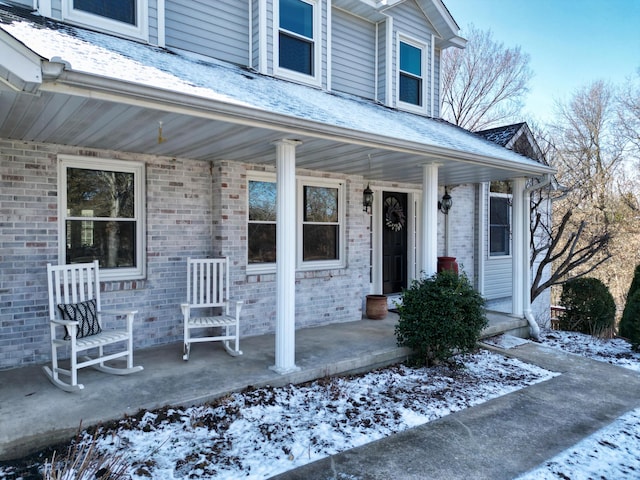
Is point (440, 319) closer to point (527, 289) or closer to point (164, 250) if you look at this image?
point (527, 289)

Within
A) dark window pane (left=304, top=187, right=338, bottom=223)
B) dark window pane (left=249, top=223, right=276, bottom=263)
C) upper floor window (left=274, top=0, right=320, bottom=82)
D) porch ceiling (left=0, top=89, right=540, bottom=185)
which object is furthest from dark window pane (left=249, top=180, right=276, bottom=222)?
upper floor window (left=274, top=0, right=320, bottom=82)

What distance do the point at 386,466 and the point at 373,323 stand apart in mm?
3705

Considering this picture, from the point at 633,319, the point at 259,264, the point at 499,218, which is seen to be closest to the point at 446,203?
the point at 499,218

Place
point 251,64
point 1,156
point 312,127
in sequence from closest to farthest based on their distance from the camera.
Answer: point 312,127 < point 1,156 < point 251,64

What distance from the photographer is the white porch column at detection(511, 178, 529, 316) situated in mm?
7230

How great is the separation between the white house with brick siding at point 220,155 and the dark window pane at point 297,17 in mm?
20

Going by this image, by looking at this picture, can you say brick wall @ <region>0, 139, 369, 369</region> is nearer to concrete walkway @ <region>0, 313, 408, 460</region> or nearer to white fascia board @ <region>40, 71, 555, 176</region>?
concrete walkway @ <region>0, 313, 408, 460</region>

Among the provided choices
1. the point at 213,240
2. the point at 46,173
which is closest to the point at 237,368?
the point at 213,240

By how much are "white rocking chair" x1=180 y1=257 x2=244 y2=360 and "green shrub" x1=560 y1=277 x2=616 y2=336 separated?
6.17 m

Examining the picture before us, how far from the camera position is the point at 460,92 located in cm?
1892

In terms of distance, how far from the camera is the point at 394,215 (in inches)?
320

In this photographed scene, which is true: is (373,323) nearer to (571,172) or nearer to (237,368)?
(237,368)

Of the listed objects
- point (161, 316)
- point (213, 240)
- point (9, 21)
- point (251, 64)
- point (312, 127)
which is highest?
point (251, 64)

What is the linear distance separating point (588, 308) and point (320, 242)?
195 inches
